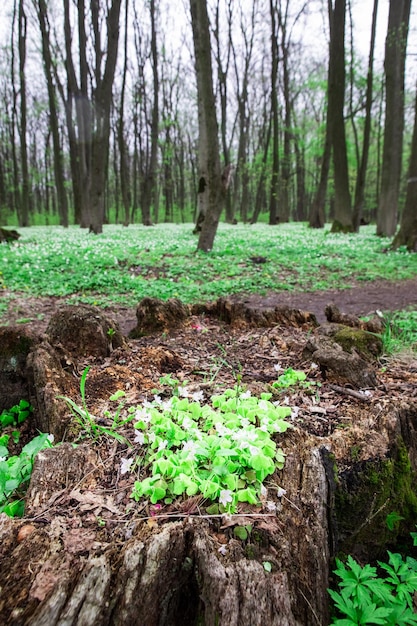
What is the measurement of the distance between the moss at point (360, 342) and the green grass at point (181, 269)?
3.97 meters

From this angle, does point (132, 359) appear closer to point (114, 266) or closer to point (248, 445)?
point (248, 445)

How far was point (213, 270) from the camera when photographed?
8.70 meters

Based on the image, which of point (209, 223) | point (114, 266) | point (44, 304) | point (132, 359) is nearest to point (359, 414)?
point (132, 359)

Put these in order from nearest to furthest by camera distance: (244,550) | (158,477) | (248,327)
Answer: (244,550), (158,477), (248,327)

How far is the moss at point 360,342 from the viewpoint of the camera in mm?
2863

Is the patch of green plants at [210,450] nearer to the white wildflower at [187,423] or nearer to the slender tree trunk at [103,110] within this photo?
the white wildflower at [187,423]

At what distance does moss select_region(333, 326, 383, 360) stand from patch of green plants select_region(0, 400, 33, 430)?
2337 mm

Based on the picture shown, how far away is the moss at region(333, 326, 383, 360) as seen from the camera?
9.39 ft

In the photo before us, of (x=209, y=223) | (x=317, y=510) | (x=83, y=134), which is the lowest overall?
(x=317, y=510)

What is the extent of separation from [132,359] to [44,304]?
4.46 meters

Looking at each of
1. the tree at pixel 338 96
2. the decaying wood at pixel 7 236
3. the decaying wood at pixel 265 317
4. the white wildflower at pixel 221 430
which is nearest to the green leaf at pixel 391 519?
the white wildflower at pixel 221 430

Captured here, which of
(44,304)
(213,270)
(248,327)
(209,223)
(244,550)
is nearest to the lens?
(244,550)

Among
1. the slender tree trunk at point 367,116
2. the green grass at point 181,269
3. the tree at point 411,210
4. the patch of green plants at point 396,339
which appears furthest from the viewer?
the slender tree trunk at point 367,116

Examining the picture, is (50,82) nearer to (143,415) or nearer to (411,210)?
(411,210)
